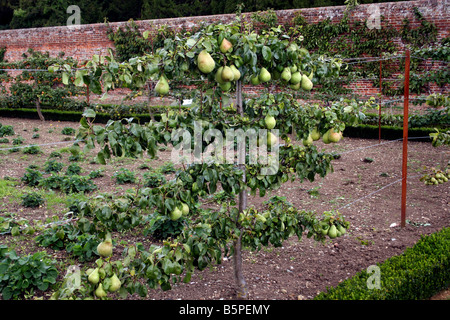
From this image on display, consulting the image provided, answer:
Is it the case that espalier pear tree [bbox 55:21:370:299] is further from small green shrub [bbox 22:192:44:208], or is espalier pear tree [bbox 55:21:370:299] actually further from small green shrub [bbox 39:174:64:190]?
small green shrub [bbox 39:174:64:190]

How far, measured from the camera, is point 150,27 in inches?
551

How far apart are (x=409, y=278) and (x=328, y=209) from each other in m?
2.09

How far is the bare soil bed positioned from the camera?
139 inches

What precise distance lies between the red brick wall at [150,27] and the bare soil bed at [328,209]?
14.3 ft

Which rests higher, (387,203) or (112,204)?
(112,204)

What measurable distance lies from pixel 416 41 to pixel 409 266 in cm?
915

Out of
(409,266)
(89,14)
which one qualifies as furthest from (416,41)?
(89,14)

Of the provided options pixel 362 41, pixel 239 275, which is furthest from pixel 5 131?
pixel 362 41

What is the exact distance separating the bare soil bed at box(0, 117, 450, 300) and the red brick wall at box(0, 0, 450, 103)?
14.3 feet

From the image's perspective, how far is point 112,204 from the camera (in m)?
2.48

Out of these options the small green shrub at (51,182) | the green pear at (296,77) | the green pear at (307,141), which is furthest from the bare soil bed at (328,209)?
the green pear at (296,77)

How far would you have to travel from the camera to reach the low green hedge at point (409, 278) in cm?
287
